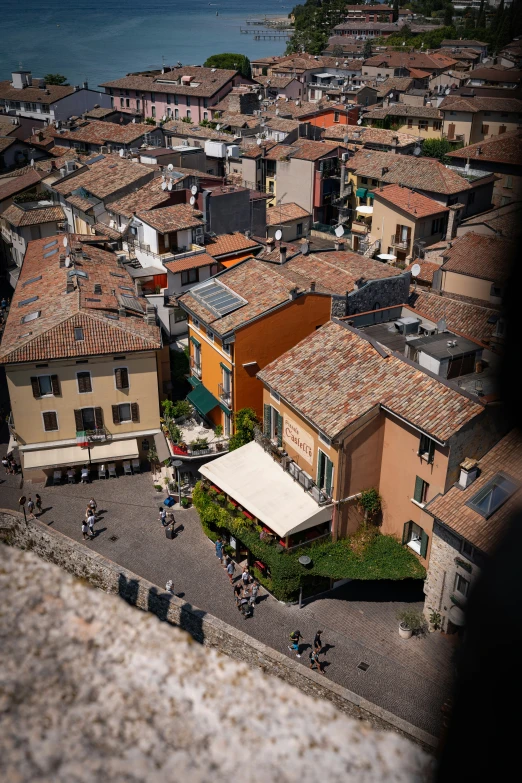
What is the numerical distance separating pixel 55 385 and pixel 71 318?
268 centimetres

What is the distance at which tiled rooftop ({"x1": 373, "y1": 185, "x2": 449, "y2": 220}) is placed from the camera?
146 ft

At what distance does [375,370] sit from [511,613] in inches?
805

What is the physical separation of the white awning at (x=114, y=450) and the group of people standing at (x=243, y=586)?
6.23m

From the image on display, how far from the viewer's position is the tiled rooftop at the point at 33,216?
1714 inches

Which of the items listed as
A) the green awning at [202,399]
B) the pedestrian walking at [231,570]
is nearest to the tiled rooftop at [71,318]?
the green awning at [202,399]

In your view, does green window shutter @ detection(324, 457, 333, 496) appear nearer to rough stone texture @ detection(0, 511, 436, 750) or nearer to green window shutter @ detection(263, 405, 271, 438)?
green window shutter @ detection(263, 405, 271, 438)

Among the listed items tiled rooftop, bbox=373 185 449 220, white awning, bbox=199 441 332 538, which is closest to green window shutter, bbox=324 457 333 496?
white awning, bbox=199 441 332 538

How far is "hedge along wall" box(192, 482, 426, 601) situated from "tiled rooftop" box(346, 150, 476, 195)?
30.1 metres

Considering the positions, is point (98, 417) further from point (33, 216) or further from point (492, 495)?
point (33, 216)

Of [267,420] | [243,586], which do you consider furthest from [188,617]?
[267,420]

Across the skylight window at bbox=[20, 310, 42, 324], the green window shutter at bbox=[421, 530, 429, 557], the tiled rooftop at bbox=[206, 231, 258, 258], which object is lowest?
the green window shutter at bbox=[421, 530, 429, 557]

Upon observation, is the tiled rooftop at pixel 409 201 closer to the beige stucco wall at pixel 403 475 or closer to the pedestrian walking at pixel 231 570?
the beige stucco wall at pixel 403 475

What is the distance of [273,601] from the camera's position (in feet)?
75.0

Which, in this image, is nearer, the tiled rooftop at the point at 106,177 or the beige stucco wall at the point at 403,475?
the beige stucco wall at the point at 403,475
